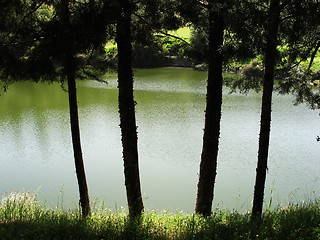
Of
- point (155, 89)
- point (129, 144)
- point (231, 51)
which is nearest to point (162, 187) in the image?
point (129, 144)

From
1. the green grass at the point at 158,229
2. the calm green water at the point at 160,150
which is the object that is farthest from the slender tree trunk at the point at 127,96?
the calm green water at the point at 160,150

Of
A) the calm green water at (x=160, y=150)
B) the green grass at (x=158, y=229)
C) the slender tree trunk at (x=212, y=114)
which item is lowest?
the calm green water at (x=160, y=150)

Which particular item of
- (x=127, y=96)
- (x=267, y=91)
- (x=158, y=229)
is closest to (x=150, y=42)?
(x=127, y=96)

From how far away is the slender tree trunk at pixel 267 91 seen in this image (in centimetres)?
484

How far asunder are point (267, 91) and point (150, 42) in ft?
7.25

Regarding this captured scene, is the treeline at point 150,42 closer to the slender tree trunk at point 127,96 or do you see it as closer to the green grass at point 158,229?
the slender tree trunk at point 127,96

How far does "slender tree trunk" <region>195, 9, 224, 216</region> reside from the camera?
5.52 m

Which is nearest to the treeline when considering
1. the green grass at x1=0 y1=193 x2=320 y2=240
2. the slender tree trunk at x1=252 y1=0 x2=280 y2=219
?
the slender tree trunk at x1=252 y1=0 x2=280 y2=219

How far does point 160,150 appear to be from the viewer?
14.3m

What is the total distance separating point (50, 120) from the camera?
18984mm

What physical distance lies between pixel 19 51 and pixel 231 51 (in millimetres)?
3143

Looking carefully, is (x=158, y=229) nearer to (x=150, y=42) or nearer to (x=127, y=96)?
(x=127, y=96)

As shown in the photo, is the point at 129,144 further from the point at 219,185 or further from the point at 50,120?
the point at 50,120

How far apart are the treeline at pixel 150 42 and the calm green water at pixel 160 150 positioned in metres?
2.06
